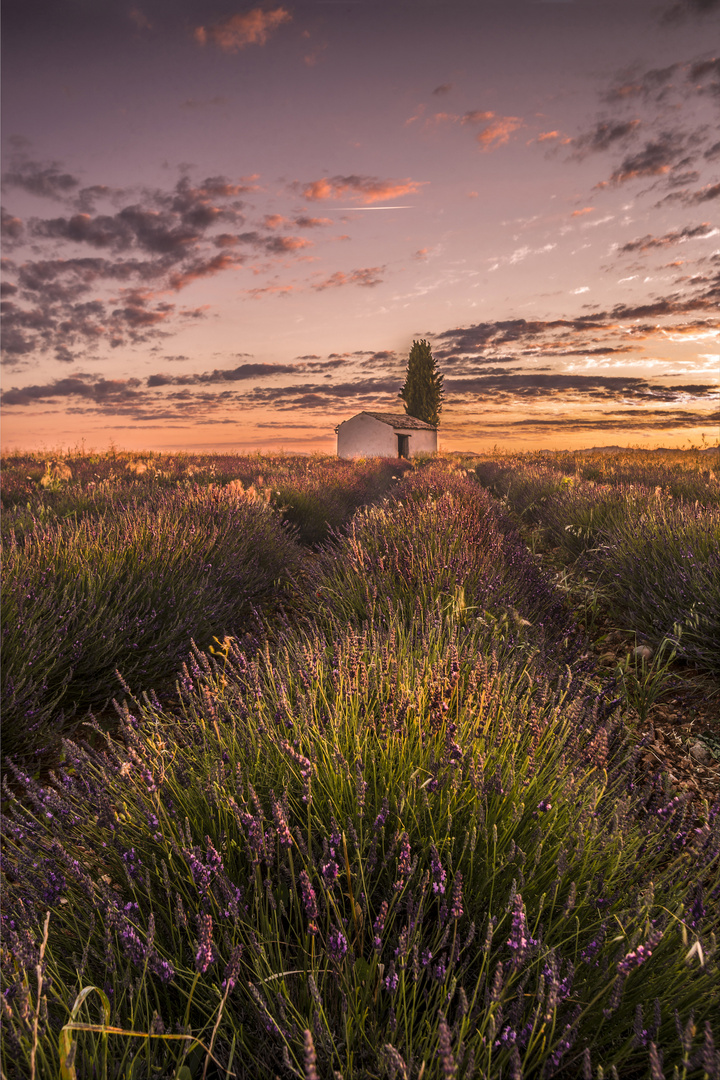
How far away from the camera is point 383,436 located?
111 ft

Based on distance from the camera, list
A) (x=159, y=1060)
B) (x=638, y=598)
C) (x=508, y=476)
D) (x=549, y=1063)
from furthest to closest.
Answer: (x=508, y=476), (x=638, y=598), (x=159, y=1060), (x=549, y=1063)

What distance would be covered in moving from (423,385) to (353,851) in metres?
44.2

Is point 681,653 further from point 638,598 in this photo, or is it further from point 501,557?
point 501,557

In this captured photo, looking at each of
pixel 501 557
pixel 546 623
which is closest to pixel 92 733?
pixel 546 623

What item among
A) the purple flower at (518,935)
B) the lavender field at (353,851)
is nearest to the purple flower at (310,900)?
the lavender field at (353,851)

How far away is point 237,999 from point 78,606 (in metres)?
2.75

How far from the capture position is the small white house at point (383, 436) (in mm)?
33719

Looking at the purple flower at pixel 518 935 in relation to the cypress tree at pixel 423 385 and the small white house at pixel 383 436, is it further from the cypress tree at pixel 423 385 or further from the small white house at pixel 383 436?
the cypress tree at pixel 423 385

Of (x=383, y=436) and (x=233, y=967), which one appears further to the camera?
(x=383, y=436)

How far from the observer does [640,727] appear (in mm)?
3119

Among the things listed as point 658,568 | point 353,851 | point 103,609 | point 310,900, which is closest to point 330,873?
point 310,900

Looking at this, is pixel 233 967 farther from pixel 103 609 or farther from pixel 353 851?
pixel 103 609

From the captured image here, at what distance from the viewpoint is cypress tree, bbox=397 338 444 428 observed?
43.1 m

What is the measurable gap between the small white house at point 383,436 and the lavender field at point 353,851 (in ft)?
98.6
